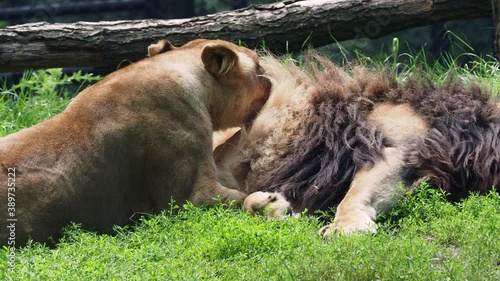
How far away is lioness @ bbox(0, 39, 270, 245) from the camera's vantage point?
4.64 metres

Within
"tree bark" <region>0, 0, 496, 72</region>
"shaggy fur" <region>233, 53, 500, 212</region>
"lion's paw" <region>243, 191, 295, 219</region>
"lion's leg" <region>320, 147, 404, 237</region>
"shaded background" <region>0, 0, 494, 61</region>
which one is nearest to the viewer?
"lion's leg" <region>320, 147, 404, 237</region>

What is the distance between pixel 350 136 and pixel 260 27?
1.89m

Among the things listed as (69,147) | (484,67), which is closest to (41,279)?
(69,147)

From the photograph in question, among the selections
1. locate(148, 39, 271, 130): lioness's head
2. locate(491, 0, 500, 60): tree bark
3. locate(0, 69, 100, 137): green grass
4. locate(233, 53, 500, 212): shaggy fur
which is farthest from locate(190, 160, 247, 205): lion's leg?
locate(491, 0, 500, 60): tree bark

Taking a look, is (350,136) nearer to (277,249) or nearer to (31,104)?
(277,249)

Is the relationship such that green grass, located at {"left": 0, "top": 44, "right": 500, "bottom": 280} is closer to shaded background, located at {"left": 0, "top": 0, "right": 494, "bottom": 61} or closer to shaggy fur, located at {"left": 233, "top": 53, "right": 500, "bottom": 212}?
shaggy fur, located at {"left": 233, "top": 53, "right": 500, "bottom": 212}

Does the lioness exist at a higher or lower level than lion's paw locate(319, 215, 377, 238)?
higher

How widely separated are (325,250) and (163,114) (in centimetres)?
150

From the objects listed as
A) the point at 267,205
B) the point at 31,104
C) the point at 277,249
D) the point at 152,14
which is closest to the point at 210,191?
the point at 267,205

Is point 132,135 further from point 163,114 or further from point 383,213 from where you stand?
point 383,213

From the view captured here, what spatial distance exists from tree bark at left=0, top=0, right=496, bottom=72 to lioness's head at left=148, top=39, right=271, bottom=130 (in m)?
1.26

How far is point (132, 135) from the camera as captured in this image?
500cm

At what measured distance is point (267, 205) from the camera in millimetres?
4902

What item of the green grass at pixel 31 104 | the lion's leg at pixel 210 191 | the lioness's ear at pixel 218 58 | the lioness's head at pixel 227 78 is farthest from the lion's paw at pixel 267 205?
the green grass at pixel 31 104
